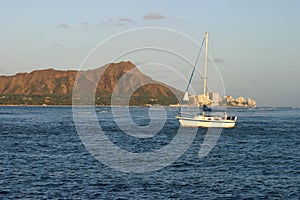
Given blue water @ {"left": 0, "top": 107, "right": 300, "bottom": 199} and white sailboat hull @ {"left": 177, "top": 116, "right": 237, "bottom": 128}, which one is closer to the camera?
blue water @ {"left": 0, "top": 107, "right": 300, "bottom": 199}

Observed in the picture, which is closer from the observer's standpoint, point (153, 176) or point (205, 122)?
point (153, 176)

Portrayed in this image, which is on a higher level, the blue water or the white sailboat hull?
the white sailboat hull

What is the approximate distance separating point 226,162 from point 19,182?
70.8 ft

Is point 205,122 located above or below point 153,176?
above

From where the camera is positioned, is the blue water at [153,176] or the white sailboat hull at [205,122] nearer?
the blue water at [153,176]

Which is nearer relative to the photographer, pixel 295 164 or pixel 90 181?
pixel 90 181

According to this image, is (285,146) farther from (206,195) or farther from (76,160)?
(206,195)

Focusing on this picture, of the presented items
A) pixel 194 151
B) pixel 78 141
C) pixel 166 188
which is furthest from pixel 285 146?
pixel 166 188

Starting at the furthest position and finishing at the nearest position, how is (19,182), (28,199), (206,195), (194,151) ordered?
(194,151)
(19,182)
(206,195)
(28,199)

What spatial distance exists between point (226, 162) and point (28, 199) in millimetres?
23781

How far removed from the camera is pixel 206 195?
110 ft

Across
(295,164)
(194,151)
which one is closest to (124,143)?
(194,151)

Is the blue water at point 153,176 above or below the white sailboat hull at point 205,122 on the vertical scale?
below

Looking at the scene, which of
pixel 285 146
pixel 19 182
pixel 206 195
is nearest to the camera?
pixel 206 195
